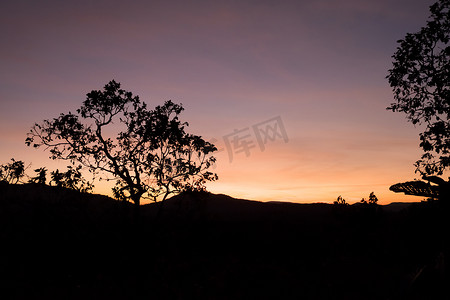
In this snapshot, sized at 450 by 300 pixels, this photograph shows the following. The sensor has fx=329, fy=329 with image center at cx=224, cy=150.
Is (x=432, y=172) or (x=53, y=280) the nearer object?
(x=53, y=280)

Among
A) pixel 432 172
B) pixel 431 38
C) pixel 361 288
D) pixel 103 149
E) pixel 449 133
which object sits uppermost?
pixel 431 38

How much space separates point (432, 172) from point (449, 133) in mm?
2490

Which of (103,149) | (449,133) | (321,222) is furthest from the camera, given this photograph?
(321,222)

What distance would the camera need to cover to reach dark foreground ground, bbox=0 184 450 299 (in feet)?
36.4

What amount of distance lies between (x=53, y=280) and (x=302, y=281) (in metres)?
9.95

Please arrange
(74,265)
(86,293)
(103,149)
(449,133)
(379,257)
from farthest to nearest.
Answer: (103,149), (449,133), (379,257), (74,265), (86,293)

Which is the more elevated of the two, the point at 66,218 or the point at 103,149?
the point at 103,149

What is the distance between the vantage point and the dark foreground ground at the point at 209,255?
36.4 feet

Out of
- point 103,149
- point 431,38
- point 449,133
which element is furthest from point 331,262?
point 103,149

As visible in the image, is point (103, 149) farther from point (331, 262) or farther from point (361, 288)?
point (361, 288)

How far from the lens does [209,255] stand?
56.7 feet

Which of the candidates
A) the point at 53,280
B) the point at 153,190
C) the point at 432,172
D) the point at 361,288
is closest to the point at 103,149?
the point at 153,190

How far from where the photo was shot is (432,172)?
19.7m

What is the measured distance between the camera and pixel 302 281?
13.4 m
